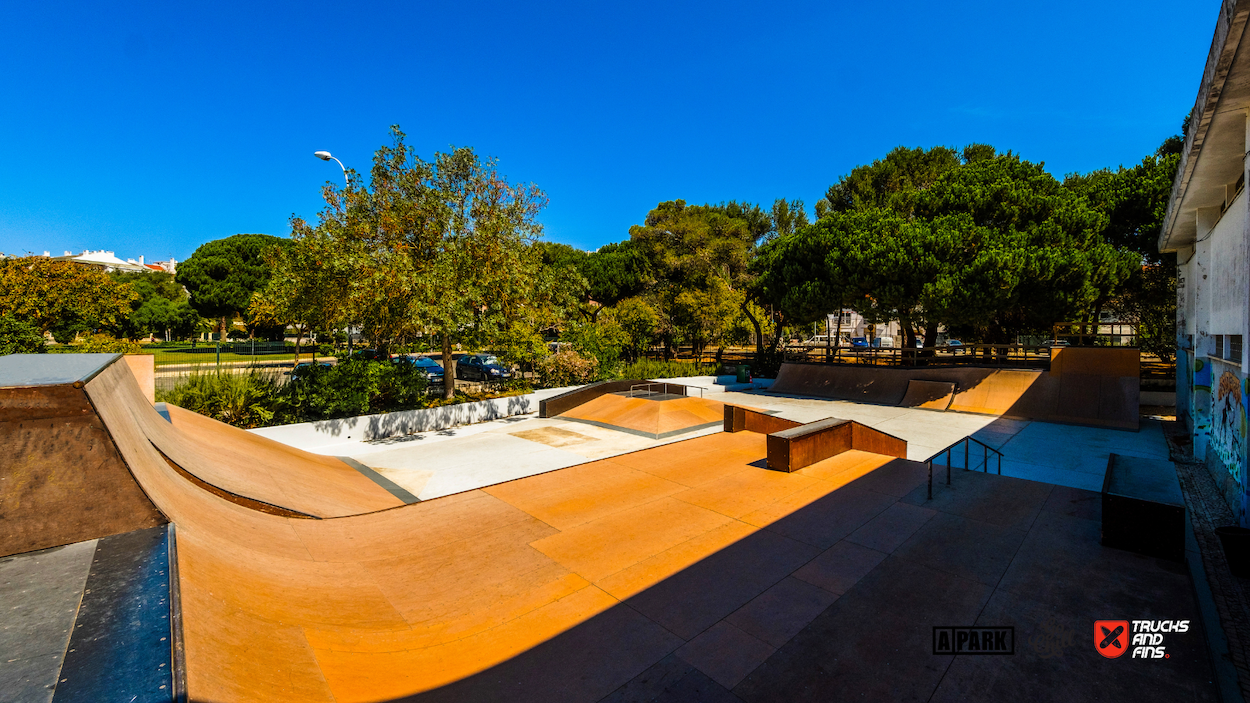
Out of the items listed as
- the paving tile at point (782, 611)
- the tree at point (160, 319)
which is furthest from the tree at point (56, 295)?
the tree at point (160, 319)

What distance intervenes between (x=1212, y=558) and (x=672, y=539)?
618 cm

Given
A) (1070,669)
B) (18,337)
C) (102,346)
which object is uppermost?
(18,337)

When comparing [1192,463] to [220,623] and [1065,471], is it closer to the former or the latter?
[1065,471]

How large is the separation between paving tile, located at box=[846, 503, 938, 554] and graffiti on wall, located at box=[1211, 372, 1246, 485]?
371 centimetres

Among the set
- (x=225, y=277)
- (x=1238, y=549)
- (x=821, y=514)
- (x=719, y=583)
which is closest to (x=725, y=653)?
(x=719, y=583)

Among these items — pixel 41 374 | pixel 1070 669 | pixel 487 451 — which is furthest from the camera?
pixel 487 451

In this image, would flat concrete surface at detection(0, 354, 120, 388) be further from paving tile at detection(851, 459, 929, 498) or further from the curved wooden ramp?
paving tile at detection(851, 459, 929, 498)

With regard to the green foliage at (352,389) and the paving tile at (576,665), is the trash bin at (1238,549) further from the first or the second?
the green foliage at (352,389)

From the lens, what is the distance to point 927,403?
18391 mm

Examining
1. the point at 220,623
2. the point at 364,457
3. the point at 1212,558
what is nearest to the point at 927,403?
the point at 1212,558

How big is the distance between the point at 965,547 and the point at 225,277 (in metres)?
52.1

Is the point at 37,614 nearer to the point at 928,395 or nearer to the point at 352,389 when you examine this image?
the point at 352,389

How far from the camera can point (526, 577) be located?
5.11 metres

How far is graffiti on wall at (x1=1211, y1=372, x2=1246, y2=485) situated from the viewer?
257 inches
